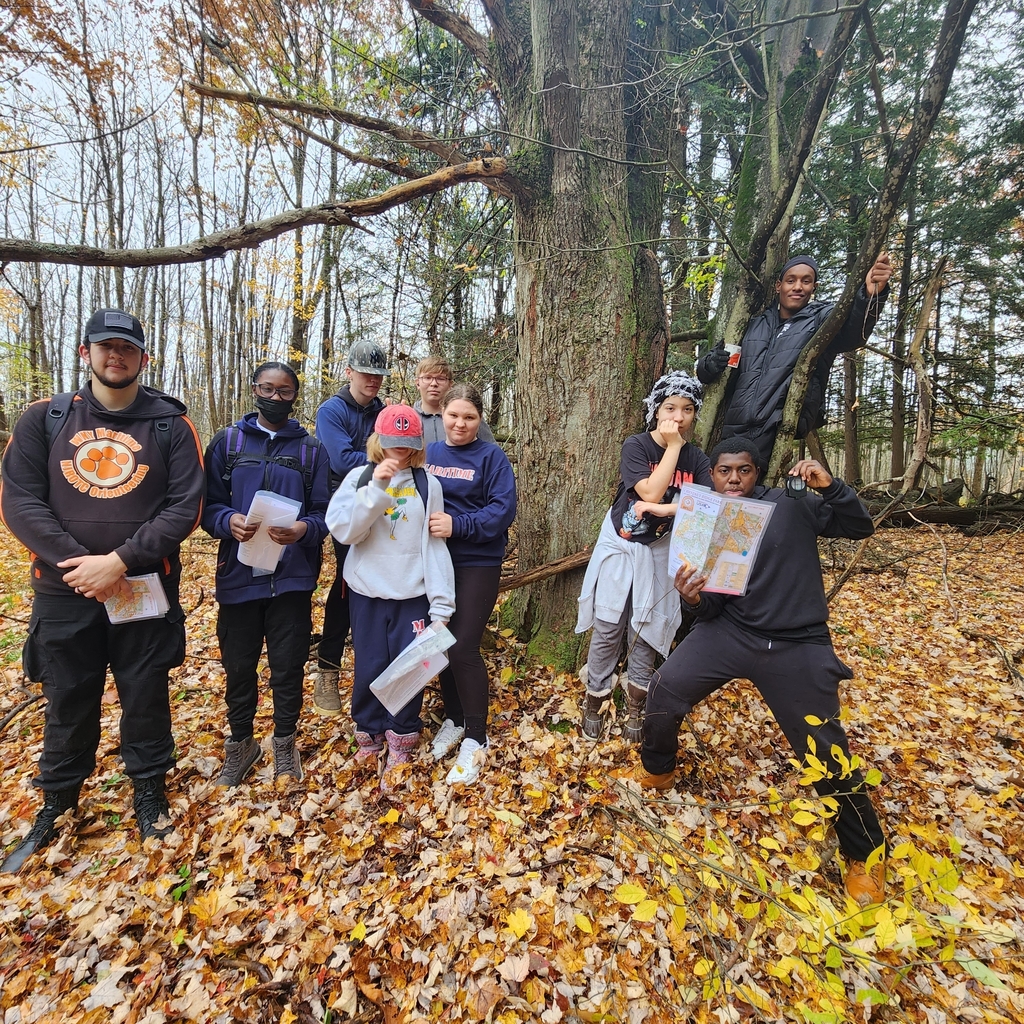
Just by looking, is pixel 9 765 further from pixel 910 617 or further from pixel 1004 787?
pixel 910 617

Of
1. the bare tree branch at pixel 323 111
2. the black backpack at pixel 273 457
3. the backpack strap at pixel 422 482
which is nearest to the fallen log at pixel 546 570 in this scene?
the backpack strap at pixel 422 482

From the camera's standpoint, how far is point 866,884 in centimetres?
251

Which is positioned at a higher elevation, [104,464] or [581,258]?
[581,258]

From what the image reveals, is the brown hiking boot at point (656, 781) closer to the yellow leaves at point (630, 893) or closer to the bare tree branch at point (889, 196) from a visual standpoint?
the yellow leaves at point (630, 893)

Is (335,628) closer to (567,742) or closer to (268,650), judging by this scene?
(268,650)

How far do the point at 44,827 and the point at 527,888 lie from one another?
8.41 ft

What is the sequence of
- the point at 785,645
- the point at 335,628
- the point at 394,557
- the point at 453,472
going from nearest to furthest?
1. the point at 785,645
2. the point at 394,557
3. the point at 453,472
4. the point at 335,628

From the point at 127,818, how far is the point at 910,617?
7.85 metres

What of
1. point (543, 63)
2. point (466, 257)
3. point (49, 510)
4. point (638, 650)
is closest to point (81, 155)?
point (466, 257)

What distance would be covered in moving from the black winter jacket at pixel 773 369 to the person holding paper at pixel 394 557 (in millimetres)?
2185

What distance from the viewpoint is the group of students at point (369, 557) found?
119 inches

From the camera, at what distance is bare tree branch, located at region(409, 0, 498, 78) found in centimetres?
390

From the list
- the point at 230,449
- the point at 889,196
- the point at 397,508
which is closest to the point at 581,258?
the point at 889,196

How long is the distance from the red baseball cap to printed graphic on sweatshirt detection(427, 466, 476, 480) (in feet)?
1.14
